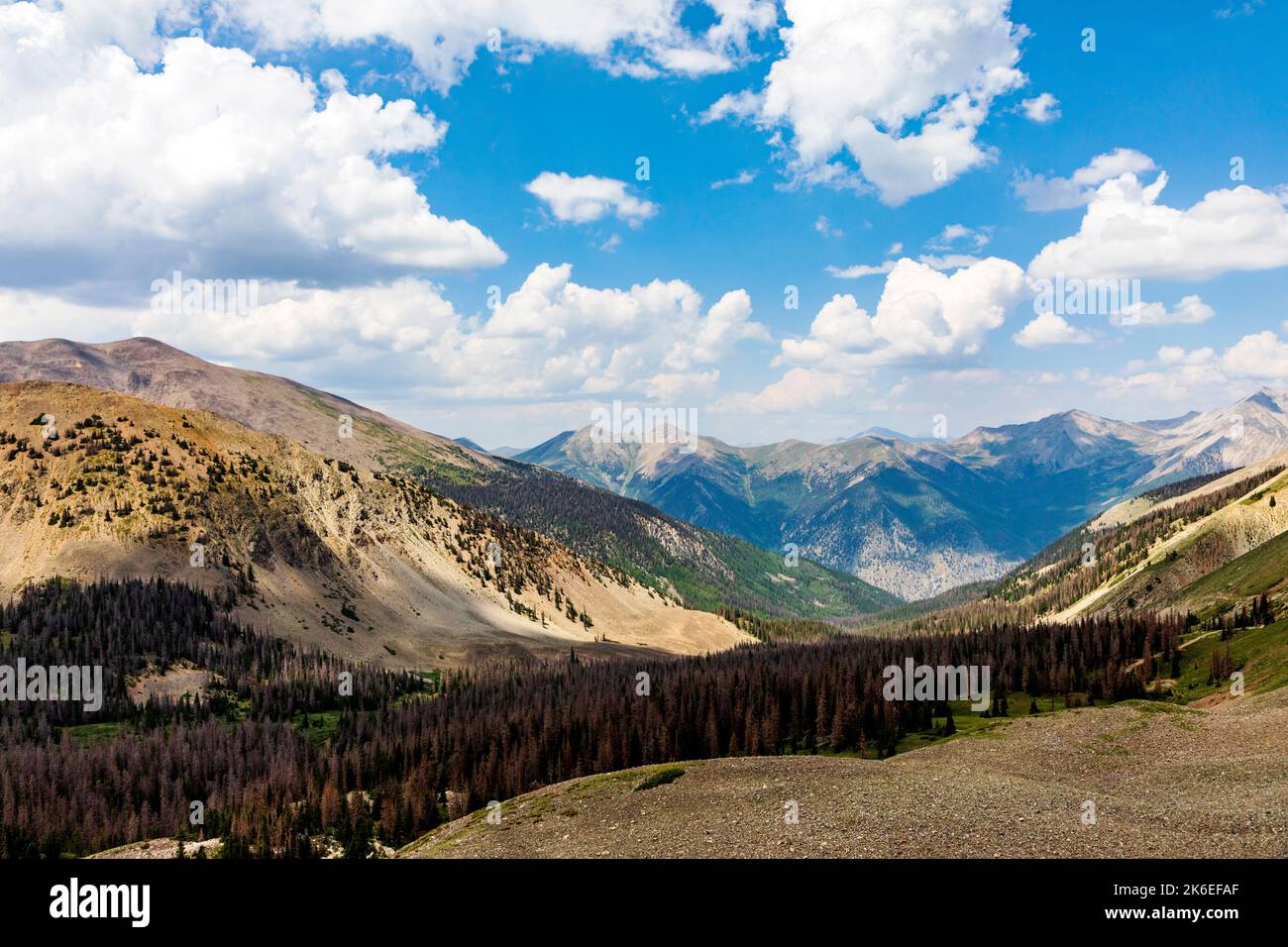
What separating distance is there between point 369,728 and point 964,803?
13155 cm

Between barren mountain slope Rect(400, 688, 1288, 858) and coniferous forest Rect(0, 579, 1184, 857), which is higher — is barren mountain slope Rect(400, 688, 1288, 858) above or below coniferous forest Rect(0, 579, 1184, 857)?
above

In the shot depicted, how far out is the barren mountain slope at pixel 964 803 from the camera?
44500 millimetres

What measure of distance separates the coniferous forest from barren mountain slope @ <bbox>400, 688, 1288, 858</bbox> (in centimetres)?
3207

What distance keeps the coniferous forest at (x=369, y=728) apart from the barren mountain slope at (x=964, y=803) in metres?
32.1

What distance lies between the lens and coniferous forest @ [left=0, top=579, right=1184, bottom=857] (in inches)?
4439

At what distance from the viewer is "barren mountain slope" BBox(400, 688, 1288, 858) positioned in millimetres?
44500

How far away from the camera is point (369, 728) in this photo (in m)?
156

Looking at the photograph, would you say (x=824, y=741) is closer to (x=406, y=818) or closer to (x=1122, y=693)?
(x=1122, y=693)

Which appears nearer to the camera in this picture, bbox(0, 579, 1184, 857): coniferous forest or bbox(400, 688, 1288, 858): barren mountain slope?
bbox(400, 688, 1288, 858): barren mountain slope

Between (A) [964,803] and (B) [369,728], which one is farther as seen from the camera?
(B) [369,728]

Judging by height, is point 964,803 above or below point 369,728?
above

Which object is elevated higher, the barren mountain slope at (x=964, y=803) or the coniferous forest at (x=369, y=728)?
the barren mountain slope at (x=964, y=803)

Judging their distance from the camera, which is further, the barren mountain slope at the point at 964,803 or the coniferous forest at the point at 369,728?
the coniferous forest at the point at 369,728

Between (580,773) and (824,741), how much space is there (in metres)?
37.1
